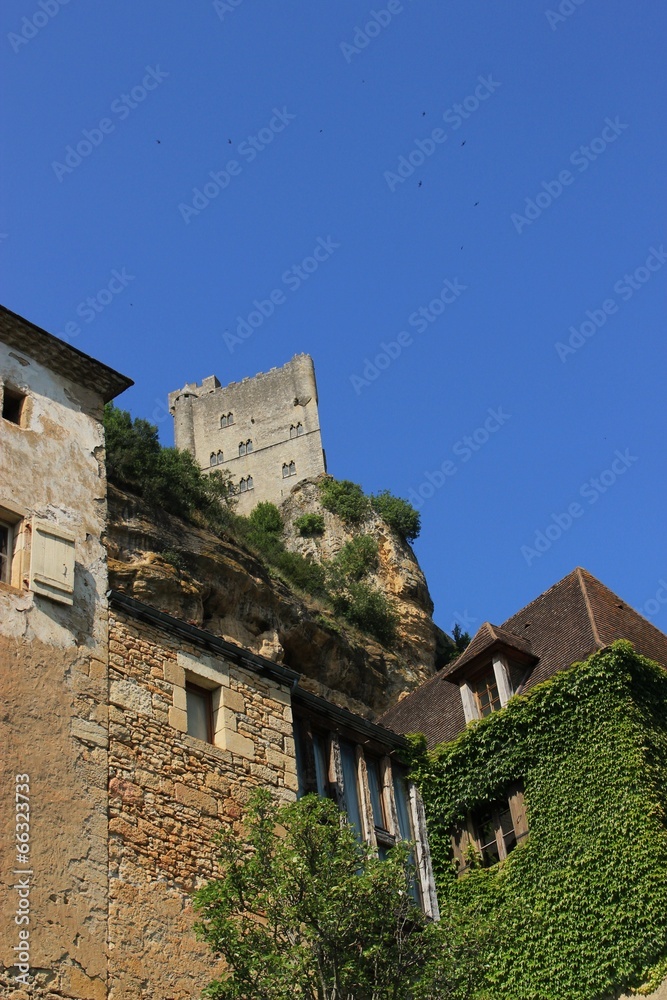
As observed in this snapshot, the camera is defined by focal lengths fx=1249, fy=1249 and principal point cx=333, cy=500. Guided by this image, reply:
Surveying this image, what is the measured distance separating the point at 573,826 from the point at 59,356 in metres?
8.81

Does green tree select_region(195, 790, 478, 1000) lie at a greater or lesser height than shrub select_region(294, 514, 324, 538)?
lesser

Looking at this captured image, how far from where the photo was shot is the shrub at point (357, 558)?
43.9m

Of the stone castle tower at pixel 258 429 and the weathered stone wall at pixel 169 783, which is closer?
the weathered stone wall at pixel 169 783

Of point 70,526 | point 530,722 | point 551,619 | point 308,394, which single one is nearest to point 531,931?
point 530,722

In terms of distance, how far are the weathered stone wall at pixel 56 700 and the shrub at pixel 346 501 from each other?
34141mm

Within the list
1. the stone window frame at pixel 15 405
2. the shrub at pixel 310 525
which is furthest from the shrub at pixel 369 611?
the stone window frame at pixel 15 405

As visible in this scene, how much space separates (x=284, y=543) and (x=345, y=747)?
33523 millimetres

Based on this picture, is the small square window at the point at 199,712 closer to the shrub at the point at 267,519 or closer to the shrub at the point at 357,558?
the shrub at the point at 357,558

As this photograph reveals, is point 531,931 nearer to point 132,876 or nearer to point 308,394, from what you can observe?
point 132,876

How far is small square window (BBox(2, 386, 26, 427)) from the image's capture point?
1356cm

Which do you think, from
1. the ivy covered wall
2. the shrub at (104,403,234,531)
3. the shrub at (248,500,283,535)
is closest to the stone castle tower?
the shrub at (248,500,283,535)

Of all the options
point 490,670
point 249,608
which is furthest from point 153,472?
point 490,670

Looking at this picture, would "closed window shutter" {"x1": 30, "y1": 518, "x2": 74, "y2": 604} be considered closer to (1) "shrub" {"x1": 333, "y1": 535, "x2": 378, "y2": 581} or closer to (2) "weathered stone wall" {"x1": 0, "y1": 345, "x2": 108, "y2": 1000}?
(2) "weathered stone wall" {"x1": 0, "y1": 345, "x2": 108, "y2": 1000}

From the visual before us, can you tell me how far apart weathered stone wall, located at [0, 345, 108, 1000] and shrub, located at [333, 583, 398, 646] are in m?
24.5
